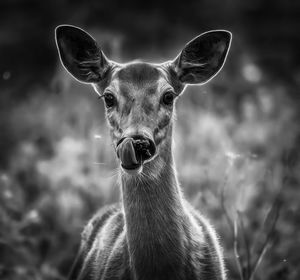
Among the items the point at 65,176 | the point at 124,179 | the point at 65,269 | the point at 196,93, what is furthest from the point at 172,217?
the point at 196,93

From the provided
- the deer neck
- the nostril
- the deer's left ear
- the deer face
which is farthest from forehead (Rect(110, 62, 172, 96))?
the nostril

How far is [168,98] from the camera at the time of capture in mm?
4453

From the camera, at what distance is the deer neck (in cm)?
419

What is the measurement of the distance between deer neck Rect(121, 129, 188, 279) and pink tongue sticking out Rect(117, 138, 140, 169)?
530mm

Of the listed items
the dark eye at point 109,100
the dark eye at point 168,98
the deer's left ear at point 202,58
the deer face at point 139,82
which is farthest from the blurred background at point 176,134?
the deer's left ear at point 202,58

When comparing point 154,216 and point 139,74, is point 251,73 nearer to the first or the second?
point 139,74

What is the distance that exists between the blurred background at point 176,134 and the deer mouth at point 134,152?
Answer: 593 millimetres

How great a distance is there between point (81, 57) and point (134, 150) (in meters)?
1.37

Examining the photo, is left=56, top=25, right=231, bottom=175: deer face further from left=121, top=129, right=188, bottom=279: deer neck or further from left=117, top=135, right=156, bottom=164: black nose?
left=121, top=129, right=188, bottom=279: deer neck

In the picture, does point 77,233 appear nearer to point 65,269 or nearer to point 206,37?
point 65,269

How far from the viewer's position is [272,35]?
14516 millimetres

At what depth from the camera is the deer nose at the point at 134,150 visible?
3.77 metres

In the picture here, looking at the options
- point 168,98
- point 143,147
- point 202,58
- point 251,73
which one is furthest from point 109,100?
point 251,73

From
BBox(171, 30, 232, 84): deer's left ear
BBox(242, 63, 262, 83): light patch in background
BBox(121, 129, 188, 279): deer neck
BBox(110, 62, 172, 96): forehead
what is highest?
BBox(242, 63, 262, 83): light patch in background
